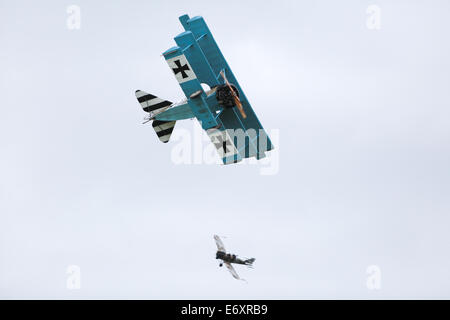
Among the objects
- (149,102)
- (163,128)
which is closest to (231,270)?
(163,128)

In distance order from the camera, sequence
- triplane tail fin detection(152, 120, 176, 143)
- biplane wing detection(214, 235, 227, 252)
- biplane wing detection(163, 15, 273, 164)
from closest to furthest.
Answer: biplane wing detection(163, 15, 273, 164)
triplane tail fin detection(152, 120, 176, 143)
biplane wing detection(214, 235, 227, 252)

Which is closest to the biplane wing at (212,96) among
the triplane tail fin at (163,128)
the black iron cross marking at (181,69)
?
the black iron cross marking at (181,69)

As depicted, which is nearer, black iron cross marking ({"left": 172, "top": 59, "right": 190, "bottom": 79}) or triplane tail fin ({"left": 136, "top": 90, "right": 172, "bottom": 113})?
black iron cross marking ({"left": 172, "top": 59, "right": 190, "bottom": 79})

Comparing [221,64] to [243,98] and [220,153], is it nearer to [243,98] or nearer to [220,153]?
[243,98]

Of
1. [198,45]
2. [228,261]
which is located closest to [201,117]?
[198,45]

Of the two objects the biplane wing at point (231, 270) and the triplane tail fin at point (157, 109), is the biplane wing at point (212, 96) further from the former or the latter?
the biplane wing at point (231, 270)

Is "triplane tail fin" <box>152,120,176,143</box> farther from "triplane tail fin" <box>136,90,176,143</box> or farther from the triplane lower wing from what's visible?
the triplane lower wing

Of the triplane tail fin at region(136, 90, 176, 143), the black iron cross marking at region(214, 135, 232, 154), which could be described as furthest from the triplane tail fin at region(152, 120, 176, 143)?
the black iron cross marking at region(214, 135, 232, 154)

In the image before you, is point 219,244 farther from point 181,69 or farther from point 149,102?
point 181,69
